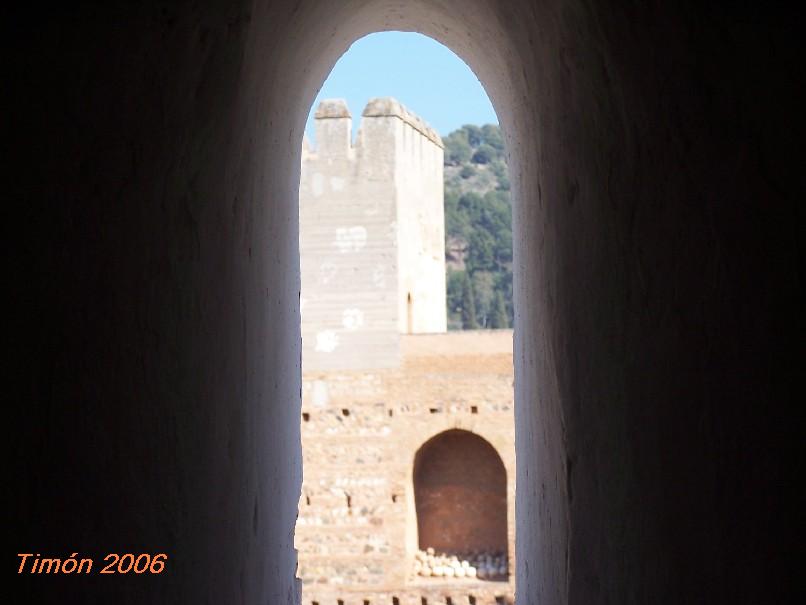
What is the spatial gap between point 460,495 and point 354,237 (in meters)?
4.66

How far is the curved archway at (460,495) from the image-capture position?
16359mm

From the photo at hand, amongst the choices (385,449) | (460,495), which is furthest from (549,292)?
(460,495)

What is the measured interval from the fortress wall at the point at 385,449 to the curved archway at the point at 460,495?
58cm

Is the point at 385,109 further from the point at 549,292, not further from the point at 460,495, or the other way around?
the point at 549,292

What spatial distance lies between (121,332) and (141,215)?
0.88ft

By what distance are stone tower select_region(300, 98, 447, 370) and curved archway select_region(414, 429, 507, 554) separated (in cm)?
188

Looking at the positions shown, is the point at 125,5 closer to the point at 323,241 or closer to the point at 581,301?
the point at 581,301

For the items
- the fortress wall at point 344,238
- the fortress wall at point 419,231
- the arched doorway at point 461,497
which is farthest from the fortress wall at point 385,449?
the fortress wall at point 419,231

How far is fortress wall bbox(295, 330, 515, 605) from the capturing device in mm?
15523

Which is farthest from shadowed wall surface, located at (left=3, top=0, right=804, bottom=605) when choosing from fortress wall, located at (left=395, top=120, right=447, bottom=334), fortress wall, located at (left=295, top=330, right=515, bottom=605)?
fortress wall, located at (left=395, top=120, right=447, bottom=334)

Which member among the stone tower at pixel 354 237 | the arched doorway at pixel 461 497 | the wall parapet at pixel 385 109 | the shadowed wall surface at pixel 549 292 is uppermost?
the wall parapet at pixel 385 109

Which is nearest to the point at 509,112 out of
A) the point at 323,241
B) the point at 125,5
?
the point at 125,5

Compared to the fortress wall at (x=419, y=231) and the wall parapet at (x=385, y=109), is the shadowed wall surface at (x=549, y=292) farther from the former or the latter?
the wall parapet at (x=385, y=109)

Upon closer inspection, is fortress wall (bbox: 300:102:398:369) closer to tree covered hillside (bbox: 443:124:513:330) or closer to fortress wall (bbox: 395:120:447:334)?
fortress wall (bbox: 395:120:447:334)
